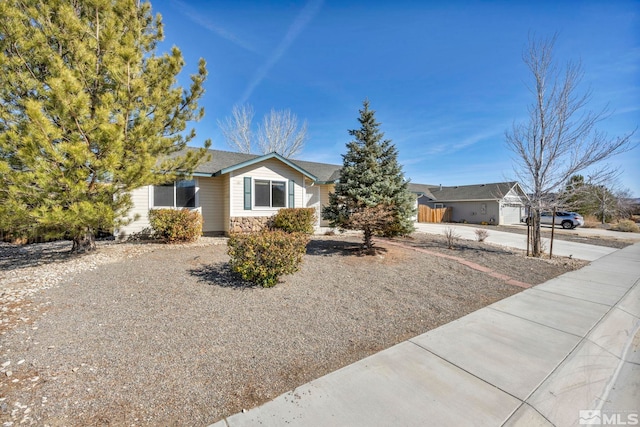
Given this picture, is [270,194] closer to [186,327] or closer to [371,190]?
[371,190]

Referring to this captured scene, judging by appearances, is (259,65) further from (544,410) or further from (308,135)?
(544,410)

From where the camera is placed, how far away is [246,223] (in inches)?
458

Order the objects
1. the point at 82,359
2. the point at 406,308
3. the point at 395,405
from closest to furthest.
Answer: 1. the point at 395,405
2. the point at 82,359
3. the point at 406,308

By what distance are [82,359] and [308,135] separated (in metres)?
24.8

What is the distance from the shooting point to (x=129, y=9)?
6660mm

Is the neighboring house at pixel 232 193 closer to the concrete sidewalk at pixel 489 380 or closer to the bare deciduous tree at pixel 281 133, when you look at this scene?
the concrete sidewalk at pixel 489 380

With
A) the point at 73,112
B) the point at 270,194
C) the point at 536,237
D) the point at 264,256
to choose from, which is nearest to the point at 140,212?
the point at 270,194

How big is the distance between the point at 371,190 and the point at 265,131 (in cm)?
1944

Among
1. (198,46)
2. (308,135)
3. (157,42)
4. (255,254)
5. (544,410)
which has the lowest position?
(544,410)

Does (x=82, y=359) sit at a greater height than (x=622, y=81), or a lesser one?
lesser

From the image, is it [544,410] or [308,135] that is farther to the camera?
[308,135]

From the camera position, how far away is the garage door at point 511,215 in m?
26.4

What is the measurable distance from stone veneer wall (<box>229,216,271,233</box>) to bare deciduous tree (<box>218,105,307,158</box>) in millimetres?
14170

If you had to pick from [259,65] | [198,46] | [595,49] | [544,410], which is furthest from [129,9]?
[595,49]
